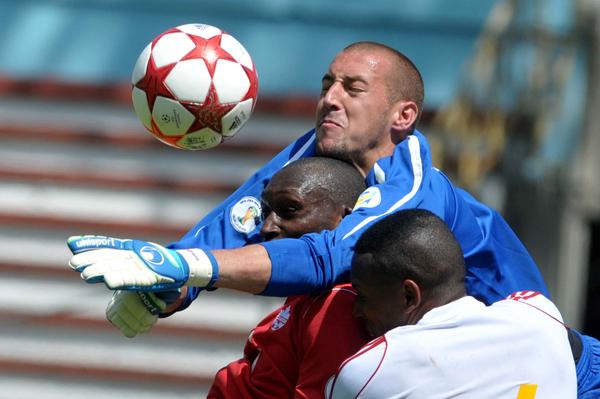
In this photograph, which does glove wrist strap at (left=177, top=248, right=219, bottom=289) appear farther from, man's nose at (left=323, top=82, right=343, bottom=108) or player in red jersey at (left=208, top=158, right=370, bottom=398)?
man's nose at (left=323, top=82, right=343, bottom=108)

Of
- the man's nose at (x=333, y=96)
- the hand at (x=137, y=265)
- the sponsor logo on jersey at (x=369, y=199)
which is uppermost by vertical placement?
the man's nose at (x=333, y=96)

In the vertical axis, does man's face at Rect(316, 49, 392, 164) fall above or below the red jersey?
above

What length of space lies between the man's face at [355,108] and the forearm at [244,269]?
3.22ft

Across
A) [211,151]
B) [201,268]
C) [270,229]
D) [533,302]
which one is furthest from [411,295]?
[211,151]

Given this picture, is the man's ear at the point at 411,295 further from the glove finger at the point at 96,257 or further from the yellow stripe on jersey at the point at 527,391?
the glove finger at the point at 96,257

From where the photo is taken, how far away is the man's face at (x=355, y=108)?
185 inches

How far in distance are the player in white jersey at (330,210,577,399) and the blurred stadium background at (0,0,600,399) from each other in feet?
16.2

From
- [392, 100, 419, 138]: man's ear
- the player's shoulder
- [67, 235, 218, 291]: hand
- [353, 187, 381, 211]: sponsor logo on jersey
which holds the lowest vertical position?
the player's shoulder

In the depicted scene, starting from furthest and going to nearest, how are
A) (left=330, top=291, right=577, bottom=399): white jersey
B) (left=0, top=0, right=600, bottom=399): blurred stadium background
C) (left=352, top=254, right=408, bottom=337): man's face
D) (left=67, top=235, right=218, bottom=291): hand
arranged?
(left=0, top=0, right=600, bottom=399): blurred stadium background
(left=352, top=254, right=408, bottom=337): man's face
(left=330, top=291, right=577, bottom=399): white jersey
(left=67, top=235, right=218, bottom=291): hand

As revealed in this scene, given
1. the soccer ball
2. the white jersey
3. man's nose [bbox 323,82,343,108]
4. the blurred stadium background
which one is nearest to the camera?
the white jersey

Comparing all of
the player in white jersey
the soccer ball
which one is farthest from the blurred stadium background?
the player in white jersey

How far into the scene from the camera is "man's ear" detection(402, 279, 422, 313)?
3.80m

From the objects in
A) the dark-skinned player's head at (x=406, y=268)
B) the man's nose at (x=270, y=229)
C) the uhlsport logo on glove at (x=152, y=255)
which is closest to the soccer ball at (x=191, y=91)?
the man's nose at (x=270, y=229)

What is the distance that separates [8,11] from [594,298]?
5077mm
